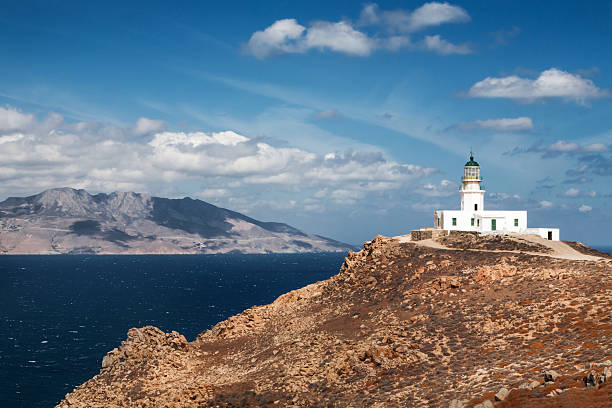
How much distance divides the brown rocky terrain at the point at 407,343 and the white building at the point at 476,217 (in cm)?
618

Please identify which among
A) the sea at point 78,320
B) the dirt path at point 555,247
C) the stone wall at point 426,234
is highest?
the stone wall at point 426,234

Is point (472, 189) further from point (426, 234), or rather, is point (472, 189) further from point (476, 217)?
point (426, 234)

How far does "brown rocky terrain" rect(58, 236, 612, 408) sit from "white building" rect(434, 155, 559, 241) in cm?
618

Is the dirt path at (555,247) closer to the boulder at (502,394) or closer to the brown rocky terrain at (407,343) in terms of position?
the brown rocky terrain at (407,343)

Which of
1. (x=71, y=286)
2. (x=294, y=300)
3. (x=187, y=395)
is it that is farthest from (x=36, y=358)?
(x=71, y=286)

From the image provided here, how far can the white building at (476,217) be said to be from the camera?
73506 mm

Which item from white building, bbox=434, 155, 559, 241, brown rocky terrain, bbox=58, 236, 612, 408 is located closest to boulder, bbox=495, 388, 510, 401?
brown rocky terrain, bbox=58, 236, 612, 408

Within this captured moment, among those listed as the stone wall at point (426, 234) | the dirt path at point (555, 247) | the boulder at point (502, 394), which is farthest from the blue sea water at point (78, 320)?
the boulder at point (502, 394)

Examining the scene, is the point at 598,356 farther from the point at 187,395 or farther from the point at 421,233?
the point at 421,233

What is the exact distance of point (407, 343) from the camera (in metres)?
42.7

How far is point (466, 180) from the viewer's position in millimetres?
81062

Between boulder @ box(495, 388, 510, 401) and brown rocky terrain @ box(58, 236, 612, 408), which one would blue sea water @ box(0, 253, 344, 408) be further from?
boulder @ box(495, 388, 510, 401)

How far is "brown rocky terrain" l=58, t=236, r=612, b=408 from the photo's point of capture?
3284 cm

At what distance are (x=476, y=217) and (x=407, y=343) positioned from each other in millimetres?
40100
